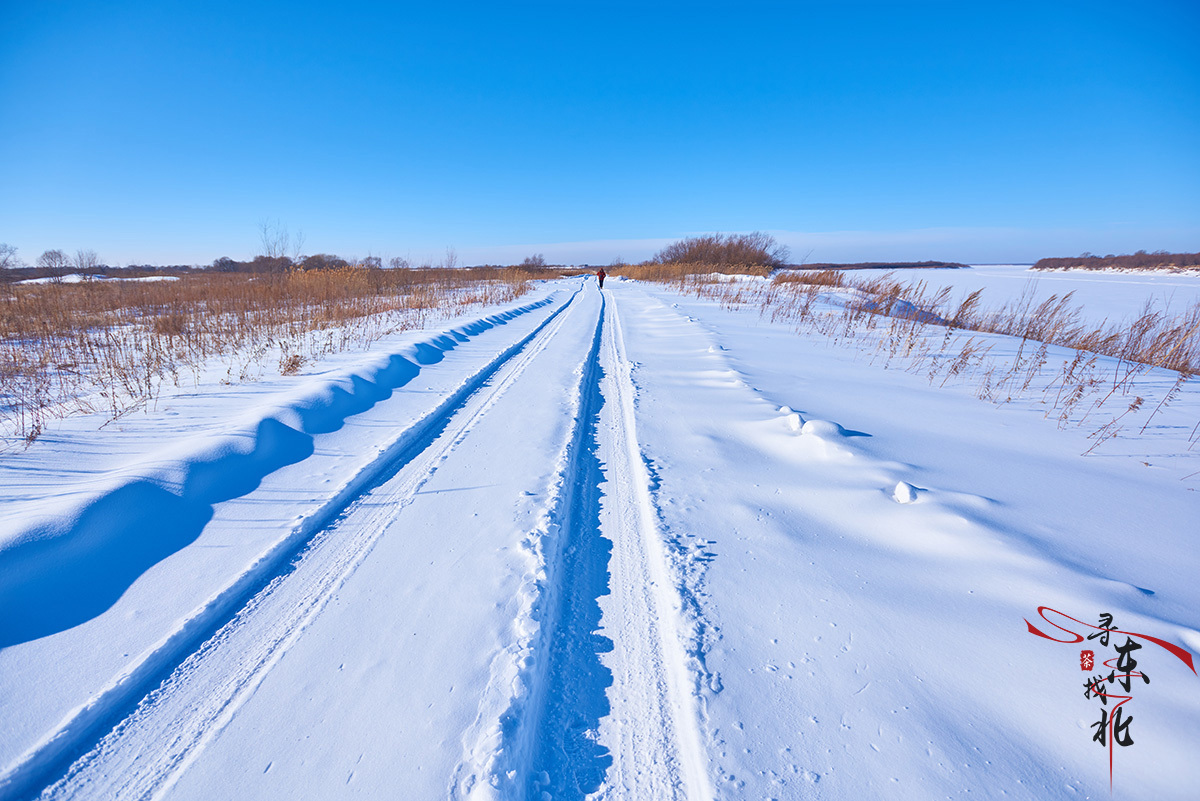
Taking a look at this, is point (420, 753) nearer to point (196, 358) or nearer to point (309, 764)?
point (309, 764)

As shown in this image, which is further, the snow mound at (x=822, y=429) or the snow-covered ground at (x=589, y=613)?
the snow mound at (x=822, y=429)

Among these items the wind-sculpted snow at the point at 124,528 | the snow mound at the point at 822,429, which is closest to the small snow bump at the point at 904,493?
the snow mound at the point at 822,429

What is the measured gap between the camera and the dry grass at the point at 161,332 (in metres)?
4.87

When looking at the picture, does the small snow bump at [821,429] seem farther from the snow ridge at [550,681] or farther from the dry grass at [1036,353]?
the snow ridge at [550,681]

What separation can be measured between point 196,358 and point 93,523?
19.7ft

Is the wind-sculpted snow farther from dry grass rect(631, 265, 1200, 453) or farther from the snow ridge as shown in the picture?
dry grass rect(631, 265, 1200, 453)

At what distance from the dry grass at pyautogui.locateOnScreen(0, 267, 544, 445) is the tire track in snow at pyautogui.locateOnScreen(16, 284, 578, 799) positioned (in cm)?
290

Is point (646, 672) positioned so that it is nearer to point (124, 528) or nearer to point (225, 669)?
point (225, 669)

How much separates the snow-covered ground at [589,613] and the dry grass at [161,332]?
65.8 inches

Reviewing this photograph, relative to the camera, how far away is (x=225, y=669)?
1.74 meters

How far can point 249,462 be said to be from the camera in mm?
3338

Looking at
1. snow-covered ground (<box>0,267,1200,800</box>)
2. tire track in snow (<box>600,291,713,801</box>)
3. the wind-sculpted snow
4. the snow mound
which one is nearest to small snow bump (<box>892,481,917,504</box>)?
snow-covered ground (<box>0,267,1200,800</box>)

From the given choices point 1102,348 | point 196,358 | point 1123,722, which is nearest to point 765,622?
point 1123,722

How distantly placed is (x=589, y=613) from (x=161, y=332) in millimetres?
11000
